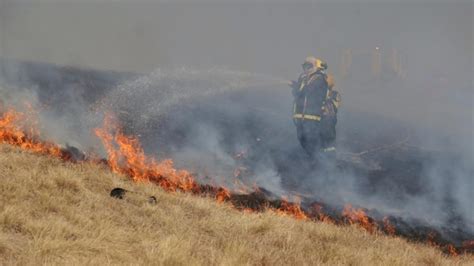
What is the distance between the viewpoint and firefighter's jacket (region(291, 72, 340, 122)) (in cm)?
1245

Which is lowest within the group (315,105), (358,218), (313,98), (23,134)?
(358,218)

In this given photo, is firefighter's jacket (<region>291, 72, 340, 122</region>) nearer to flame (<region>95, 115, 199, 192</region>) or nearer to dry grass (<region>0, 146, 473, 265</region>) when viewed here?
flame (<region>95, 115, 199, 192</region>)

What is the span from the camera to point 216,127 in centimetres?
1995

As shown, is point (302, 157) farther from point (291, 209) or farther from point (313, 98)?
point (291, 209)

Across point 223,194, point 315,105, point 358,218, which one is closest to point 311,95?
point 315,105

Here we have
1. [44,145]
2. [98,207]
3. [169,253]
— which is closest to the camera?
[169,253]

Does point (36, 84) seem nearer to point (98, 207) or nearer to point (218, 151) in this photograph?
point (218, 151)

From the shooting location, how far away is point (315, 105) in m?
12.6

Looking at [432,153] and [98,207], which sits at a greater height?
[98,207]

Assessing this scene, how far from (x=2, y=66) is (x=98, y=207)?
13061mm

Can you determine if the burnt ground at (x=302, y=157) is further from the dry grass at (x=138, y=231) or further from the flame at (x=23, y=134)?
the flame at (x=23, y=134)

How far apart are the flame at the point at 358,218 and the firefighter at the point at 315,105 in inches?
80.7

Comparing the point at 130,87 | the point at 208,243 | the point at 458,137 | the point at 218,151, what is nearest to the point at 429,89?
the point at 458,137

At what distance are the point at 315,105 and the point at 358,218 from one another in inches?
113
